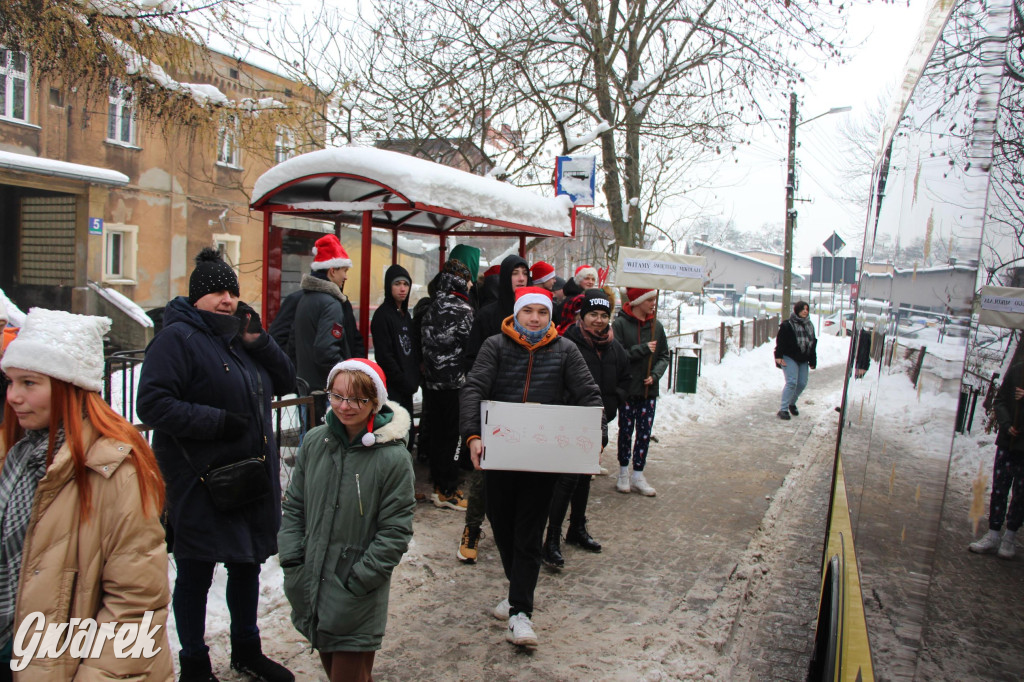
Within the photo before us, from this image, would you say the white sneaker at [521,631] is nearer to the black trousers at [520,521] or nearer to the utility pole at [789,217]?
the black trousers at [520,521]

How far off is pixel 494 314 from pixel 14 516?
379 centimetres

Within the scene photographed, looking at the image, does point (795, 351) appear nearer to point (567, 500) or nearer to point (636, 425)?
point (636, 425)

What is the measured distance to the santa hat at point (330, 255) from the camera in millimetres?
5605

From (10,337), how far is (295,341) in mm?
2607

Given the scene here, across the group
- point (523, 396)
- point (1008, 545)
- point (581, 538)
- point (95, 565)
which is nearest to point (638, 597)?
point (581, 538)

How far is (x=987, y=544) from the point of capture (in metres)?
1.24

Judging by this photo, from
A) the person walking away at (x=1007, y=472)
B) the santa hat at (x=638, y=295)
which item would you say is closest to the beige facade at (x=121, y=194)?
the santa hat at (x=638, y=295)

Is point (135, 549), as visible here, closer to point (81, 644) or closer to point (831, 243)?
point (81, 644)

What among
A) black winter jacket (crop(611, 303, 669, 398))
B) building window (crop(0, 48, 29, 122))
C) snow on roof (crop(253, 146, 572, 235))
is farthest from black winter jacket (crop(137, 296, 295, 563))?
building window (crop(0, 48, 29, 122))

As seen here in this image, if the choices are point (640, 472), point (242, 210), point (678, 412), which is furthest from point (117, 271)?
point (640, 472)

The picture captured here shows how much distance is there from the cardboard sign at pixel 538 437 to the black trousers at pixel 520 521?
16 centimetres

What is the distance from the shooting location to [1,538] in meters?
2.03

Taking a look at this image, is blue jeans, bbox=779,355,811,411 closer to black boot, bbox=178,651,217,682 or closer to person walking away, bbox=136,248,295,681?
person walking away, bbox=136,248,295,681

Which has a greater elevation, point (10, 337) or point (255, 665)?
point (10, 337)
